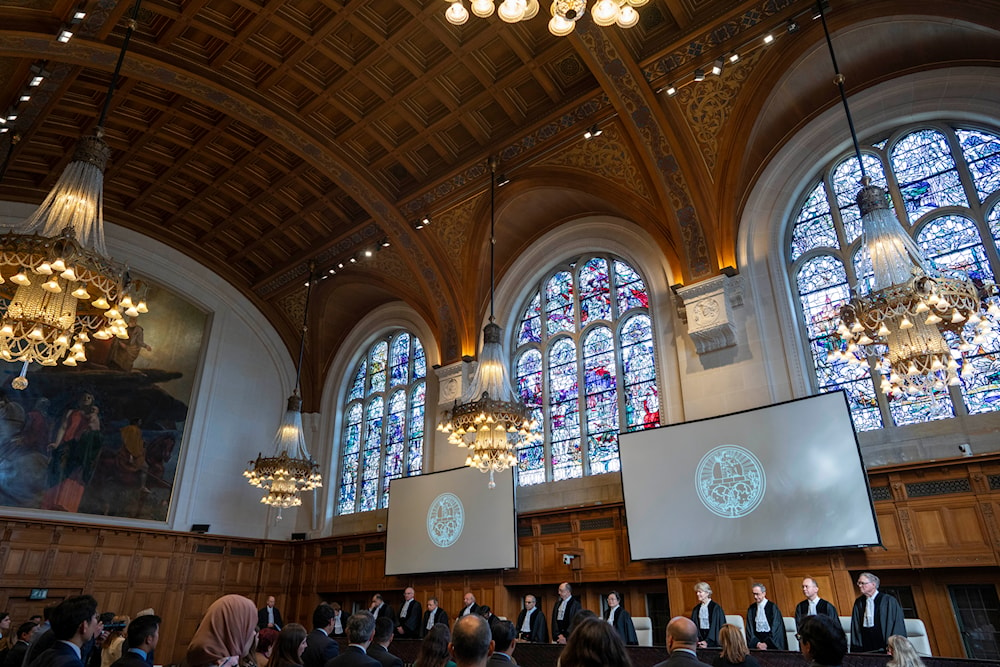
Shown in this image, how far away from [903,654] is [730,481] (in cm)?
516

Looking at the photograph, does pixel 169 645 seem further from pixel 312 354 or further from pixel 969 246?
pixel 969 246

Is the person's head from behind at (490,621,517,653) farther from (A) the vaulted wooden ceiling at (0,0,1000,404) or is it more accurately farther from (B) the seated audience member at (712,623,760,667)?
(A) the vaulted wooden ceiling at (0,0,1000,404)

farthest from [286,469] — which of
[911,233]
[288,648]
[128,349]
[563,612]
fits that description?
[911,233]

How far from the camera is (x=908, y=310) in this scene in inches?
224

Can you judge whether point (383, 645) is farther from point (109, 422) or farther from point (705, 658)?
point (109, 422)

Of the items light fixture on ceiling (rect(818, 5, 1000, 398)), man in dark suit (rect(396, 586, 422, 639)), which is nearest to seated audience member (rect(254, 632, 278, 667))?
light fixture on ceiling (rect(818, 5, 1000, 398))

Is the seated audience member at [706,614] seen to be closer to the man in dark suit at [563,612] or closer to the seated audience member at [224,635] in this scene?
the man in dark suit at [563,612]

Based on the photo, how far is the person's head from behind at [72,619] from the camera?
354cm

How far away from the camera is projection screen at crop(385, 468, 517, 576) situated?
11000mm

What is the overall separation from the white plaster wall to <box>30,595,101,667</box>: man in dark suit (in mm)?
10571

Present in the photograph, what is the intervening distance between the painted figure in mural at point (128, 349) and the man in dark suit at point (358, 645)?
37.5 feet

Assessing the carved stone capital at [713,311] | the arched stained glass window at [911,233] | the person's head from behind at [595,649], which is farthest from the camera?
the carved stone capital at [713,311]

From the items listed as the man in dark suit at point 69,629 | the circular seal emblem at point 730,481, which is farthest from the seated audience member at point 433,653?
the circular seal emblem at point 730,481

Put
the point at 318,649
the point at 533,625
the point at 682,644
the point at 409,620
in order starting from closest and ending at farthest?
the point at 682,644
the point at 318,649
the point at 533,625
the point at 409,620
